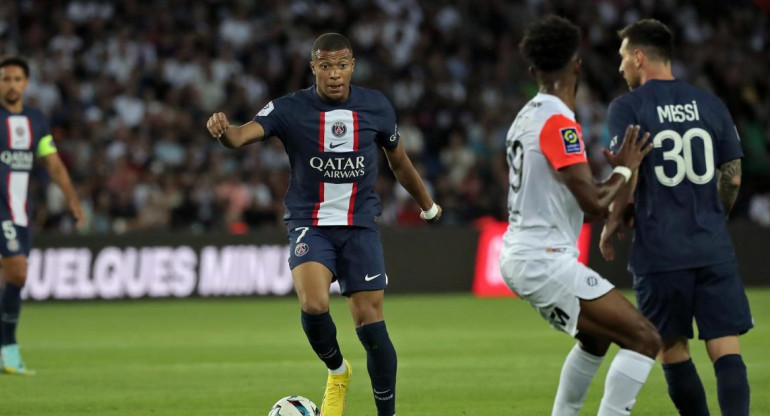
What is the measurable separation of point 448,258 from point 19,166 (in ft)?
32.1

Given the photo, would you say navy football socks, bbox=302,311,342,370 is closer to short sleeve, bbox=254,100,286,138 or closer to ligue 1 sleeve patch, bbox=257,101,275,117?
short sleeve, bbox=254,100,286,138

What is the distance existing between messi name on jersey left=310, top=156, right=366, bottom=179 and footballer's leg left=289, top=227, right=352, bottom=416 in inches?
14.2

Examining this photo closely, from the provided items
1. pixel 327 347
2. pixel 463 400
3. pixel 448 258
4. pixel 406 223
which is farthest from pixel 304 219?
pixel 406 223

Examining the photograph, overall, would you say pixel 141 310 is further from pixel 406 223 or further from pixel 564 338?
pixel 564 338

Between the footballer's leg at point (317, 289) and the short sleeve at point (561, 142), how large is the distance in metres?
1.94

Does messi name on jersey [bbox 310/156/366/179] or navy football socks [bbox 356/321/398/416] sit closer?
navy football socks [bbox 356/321/398/416]

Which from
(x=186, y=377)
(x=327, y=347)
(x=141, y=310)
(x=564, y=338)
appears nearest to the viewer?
(x=327, y=347)

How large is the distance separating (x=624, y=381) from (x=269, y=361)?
5.95 metres

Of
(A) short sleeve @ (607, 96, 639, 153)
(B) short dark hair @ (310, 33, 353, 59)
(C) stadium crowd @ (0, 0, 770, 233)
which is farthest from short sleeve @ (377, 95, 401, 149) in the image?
(C) stadium crowd @ (0, 0, 770, 233)

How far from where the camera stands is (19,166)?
10.8 metres

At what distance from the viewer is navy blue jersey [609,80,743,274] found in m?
6.49

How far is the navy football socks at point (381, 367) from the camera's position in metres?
7.30

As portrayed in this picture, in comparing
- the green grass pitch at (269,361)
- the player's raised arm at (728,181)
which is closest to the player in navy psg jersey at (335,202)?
the green grass pitch at (269,361)

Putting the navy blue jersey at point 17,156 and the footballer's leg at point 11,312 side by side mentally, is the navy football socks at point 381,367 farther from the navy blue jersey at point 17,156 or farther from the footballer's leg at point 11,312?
the navy blue jersey at point 17,156
